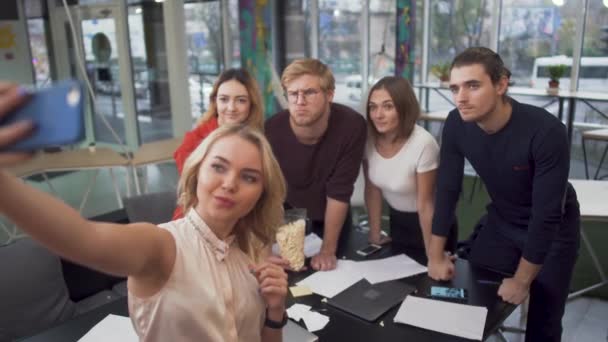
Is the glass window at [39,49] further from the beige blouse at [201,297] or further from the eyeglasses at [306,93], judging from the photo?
the beige blouse at [201,297]

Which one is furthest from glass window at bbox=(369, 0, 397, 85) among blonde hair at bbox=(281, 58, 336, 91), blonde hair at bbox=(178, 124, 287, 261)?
blonde hair at bbox=(178, 124, 287, 261)

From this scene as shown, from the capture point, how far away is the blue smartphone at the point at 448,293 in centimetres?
163

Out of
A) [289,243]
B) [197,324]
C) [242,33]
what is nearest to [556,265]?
[289,243]

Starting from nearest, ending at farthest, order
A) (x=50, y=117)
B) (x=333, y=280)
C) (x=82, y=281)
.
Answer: (x=50, y=117) → (x=333, y=280) → (x=82, y=281)

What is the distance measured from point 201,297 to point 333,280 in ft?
2.84

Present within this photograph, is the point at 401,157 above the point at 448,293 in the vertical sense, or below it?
above

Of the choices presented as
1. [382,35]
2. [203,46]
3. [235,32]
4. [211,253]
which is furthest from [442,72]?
[211,253]

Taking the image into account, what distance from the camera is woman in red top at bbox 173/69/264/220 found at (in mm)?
2117

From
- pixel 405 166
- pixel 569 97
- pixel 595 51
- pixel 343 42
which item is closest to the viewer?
pixel 405 166

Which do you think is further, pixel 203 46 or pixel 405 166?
pixel 203 46

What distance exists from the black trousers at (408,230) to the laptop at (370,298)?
1.47 ft

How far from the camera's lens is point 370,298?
162cm

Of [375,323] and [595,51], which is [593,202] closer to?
[375,323]

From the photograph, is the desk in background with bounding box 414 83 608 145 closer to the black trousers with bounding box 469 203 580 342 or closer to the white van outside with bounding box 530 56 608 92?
the white van outside with bounding box 530 56 608 92
